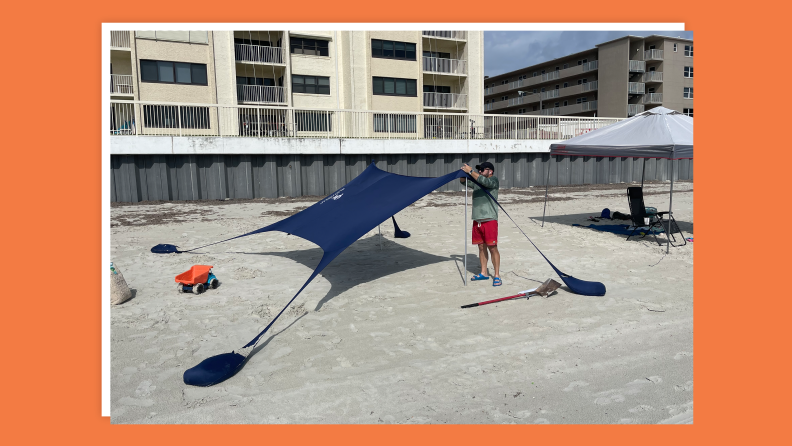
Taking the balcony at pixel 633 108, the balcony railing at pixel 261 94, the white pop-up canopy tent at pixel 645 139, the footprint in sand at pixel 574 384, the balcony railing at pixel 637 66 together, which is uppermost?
the balcony railing at pixel 637 66

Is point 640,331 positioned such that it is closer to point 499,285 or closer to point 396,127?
point 499,285

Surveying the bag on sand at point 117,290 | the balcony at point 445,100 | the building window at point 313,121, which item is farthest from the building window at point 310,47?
the bag on sand at point 117,290

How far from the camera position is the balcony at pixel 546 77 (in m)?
51.2

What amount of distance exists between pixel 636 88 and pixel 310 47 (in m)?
34.2

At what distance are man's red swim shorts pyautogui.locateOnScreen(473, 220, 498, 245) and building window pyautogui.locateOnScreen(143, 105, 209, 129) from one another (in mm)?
15085

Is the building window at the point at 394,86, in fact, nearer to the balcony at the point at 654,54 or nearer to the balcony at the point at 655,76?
the balcony at the point at 655,76

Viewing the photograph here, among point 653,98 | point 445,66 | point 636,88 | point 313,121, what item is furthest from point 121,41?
point 653,98

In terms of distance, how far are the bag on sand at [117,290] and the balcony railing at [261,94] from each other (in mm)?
22419

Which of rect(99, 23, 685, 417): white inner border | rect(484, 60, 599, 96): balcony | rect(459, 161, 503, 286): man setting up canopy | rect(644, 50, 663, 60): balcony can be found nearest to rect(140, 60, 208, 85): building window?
rect(459, 161, 503, 286): man setting up canopy

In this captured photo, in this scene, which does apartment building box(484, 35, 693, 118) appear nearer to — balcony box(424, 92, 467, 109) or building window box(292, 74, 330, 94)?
balcony box(424, 92, 467, 109)

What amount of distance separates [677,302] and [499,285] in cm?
195

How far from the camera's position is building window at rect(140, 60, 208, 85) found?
23.5 metres

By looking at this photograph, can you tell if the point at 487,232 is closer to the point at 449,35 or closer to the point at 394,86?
the point at 394,86

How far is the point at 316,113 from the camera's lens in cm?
2042
